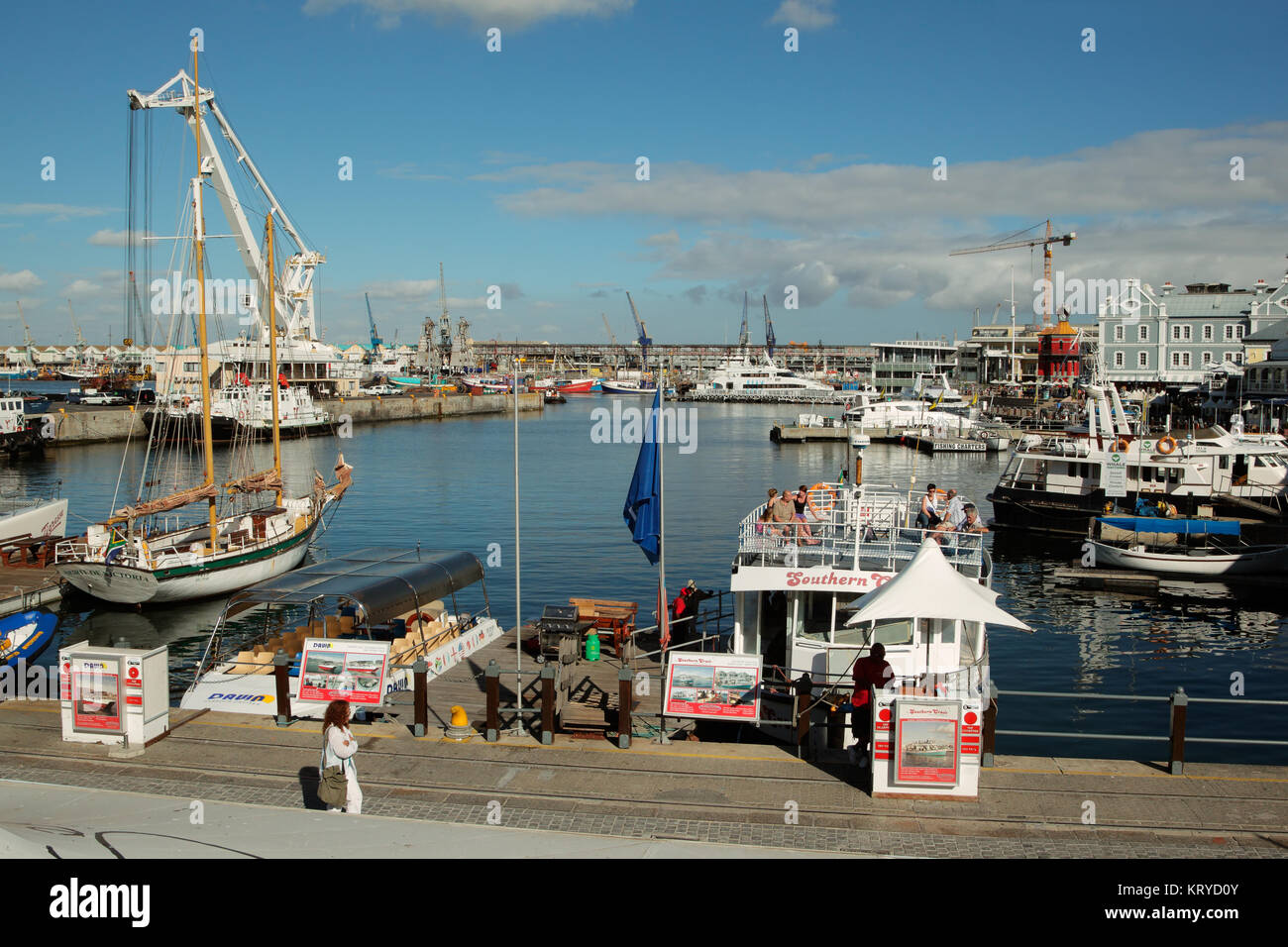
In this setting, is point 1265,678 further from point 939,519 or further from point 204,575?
point 204,575

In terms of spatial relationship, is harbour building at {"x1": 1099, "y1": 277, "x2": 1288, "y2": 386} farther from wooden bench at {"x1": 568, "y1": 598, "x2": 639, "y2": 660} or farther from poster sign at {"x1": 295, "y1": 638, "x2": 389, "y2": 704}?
poster sign at {"x1": 295, "y1": 638, "x2": 389, "y2": 704}

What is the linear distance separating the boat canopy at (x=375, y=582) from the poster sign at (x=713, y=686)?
247 inches

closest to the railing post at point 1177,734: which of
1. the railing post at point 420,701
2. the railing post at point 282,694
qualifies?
the railing post at point 420,701

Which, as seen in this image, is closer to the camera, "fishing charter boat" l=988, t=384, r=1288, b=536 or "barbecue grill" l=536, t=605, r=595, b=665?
"barbecue grill" l=536, t=605, r=595, b=665

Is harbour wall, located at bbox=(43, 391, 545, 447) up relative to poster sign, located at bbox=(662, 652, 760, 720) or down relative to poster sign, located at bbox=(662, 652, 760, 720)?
up

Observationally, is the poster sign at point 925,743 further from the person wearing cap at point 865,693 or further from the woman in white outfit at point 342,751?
the woman in white outfit at point 342,751

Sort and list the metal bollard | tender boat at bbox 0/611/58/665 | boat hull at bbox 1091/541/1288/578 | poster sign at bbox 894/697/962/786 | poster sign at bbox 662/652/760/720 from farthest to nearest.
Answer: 1. boat hull at bbox 1091/541/1288/578
2. tender boat at bbox 0/611/58/665
3. poster sign at bbox 662/652/760/720
4. the metal bollard
5. poster sign at bbox 894/697/962/786

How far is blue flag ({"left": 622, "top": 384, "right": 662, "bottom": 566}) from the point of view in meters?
17.1

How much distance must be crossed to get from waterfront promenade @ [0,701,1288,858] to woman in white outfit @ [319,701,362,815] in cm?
54

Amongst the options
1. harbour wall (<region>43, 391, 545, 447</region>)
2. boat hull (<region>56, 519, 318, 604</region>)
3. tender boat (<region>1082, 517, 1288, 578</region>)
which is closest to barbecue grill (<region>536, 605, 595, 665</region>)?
boat hull (<region>56, 519, 318, 604</region>)

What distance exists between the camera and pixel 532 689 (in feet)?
53.4

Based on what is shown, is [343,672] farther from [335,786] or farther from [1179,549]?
[1179,549]

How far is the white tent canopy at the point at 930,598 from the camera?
43.6 ft
